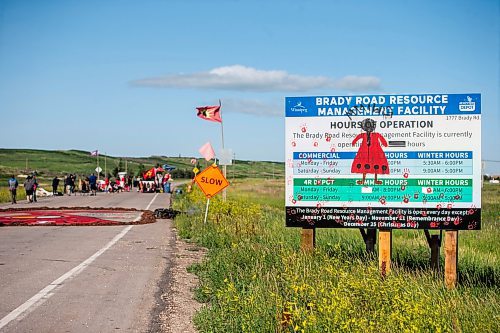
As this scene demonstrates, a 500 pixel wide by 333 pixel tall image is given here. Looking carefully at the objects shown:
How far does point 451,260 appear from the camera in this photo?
36.2 feet

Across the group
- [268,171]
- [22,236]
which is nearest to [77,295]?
[22,236]

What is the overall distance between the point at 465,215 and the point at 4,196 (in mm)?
36708

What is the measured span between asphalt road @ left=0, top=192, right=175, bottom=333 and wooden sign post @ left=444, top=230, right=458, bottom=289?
433cm

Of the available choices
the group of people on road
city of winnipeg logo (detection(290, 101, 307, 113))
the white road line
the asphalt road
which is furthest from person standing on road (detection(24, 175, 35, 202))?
city of winnipeg logo (detection(290, 101, 307, 113))

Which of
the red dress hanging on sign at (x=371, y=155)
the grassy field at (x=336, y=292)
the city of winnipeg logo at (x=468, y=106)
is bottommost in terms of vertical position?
the grassy field at (x=336, y=292)

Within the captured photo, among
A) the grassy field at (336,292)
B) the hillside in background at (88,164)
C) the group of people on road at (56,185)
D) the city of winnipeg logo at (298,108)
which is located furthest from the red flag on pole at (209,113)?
the hillside in background at (88,164)

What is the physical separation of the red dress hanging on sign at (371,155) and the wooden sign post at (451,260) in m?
1.39

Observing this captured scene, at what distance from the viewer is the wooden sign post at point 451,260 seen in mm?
10953

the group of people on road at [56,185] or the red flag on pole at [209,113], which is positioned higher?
the red flag on pole at [209,113]

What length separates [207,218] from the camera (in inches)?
885

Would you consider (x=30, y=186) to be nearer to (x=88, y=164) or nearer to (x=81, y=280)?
(x=81, y=280)

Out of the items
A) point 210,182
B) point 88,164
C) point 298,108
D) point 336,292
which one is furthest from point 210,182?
point 88,164

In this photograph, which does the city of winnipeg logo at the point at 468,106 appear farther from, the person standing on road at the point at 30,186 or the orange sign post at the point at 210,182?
the person standing on road at the point at 30,186

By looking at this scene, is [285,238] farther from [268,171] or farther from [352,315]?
[268,171]
